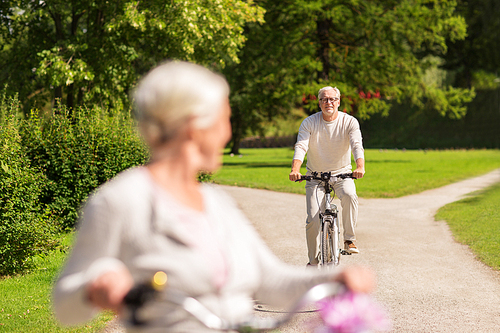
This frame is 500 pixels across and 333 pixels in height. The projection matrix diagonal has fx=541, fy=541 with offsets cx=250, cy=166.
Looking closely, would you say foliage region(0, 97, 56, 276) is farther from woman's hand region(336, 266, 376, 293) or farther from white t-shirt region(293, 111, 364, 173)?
woman's hand region(336, 266, 376, 293)

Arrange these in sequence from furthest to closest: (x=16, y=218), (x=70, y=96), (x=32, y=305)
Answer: (x=70, y=96)
(x=16, y=218)
(x=32, y=305)

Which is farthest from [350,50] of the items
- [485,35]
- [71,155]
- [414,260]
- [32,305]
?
[485,35]

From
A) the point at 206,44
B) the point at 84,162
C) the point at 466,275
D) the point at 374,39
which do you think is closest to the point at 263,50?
the point at 374,39

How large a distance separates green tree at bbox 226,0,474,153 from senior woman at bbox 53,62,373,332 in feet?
74.9

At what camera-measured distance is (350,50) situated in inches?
1043

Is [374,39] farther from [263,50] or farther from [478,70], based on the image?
[478,70]

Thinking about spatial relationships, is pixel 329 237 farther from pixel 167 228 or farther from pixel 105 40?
pixel 105 40

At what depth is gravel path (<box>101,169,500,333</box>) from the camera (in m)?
4.75

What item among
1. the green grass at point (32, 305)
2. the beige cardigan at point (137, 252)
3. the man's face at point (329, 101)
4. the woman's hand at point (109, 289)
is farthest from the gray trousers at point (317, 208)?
the woman's hand at point (109, 289)

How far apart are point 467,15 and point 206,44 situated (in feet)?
50.3

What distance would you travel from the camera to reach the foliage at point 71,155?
8867 millimetres

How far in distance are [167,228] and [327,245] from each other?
4.04 metres

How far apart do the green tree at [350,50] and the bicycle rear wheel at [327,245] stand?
1912cm

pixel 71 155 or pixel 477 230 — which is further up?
pixel 71 155
